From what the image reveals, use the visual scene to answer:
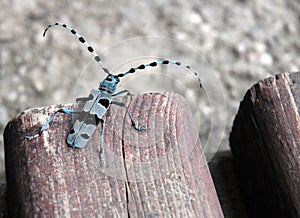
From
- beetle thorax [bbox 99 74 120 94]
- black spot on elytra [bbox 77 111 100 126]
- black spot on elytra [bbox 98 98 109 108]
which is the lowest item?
black spot on elytra [bbox 77 111 100 126]

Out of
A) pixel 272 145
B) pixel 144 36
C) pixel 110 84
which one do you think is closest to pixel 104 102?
pixel 110 84

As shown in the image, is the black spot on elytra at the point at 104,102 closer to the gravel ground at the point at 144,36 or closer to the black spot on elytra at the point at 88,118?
the black spot on elytra at the point at 88,118

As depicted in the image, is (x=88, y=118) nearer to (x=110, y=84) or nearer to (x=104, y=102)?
(x=104, y=102)

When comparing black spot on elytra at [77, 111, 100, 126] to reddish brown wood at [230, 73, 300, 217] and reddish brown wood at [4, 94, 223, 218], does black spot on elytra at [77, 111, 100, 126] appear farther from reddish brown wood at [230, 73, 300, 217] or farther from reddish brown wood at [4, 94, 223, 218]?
reddish brown wood at [230, 73, 300, 217]

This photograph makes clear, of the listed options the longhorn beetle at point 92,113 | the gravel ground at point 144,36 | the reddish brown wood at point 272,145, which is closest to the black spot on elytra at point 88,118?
the longhorn beetle at point 92,113

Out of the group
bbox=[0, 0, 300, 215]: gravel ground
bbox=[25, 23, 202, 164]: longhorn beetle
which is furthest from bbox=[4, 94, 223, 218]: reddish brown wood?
bbox=[0, 0, 300, 215]: gravel ground

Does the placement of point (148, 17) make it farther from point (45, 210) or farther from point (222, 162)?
point (45, 210)

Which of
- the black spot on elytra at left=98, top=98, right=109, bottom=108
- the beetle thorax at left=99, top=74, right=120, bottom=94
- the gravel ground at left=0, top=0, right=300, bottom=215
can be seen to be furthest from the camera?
the gravel ground at left=0, top=0, right=300, bottom=215
